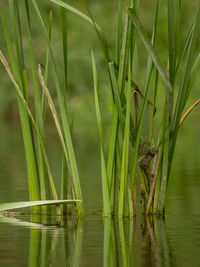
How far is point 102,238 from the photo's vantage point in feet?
7.79

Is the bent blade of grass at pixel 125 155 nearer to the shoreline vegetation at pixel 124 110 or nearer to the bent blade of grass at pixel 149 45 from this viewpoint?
the shoreline vegetation at pixel 124 110

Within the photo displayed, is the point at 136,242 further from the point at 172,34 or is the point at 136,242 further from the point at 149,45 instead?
the point at 172,34

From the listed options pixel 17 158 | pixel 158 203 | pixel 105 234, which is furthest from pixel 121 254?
pixel 17 158

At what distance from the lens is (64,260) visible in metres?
2.00

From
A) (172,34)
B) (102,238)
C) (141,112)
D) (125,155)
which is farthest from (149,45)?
(102,238)

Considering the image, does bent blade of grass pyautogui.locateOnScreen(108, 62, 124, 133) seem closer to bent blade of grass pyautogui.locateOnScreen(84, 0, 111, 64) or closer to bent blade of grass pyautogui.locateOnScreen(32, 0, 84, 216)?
bent blade of grass pyautogui.locateOnScreen(84, 0, 111, 64)

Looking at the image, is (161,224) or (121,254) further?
(161,224)

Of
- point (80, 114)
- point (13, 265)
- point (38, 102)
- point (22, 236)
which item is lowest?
point (13, 265)

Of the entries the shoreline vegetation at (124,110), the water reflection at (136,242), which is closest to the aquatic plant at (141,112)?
the shoreline vegetation at (124,110)

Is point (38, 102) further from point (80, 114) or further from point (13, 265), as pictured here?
point (80, 114)

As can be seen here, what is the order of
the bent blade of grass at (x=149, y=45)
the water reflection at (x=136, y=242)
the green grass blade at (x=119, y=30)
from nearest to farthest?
the water reflection at (x=136, y=242) → the bent blade of grass at (x=149, y=45) → the green grass blade at (x=119, y=30)

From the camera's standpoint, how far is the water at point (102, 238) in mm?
2010

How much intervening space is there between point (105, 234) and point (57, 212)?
0.53 m

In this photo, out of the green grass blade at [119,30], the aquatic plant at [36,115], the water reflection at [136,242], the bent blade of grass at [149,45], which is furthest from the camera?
the aquatic plant at [36,115]
